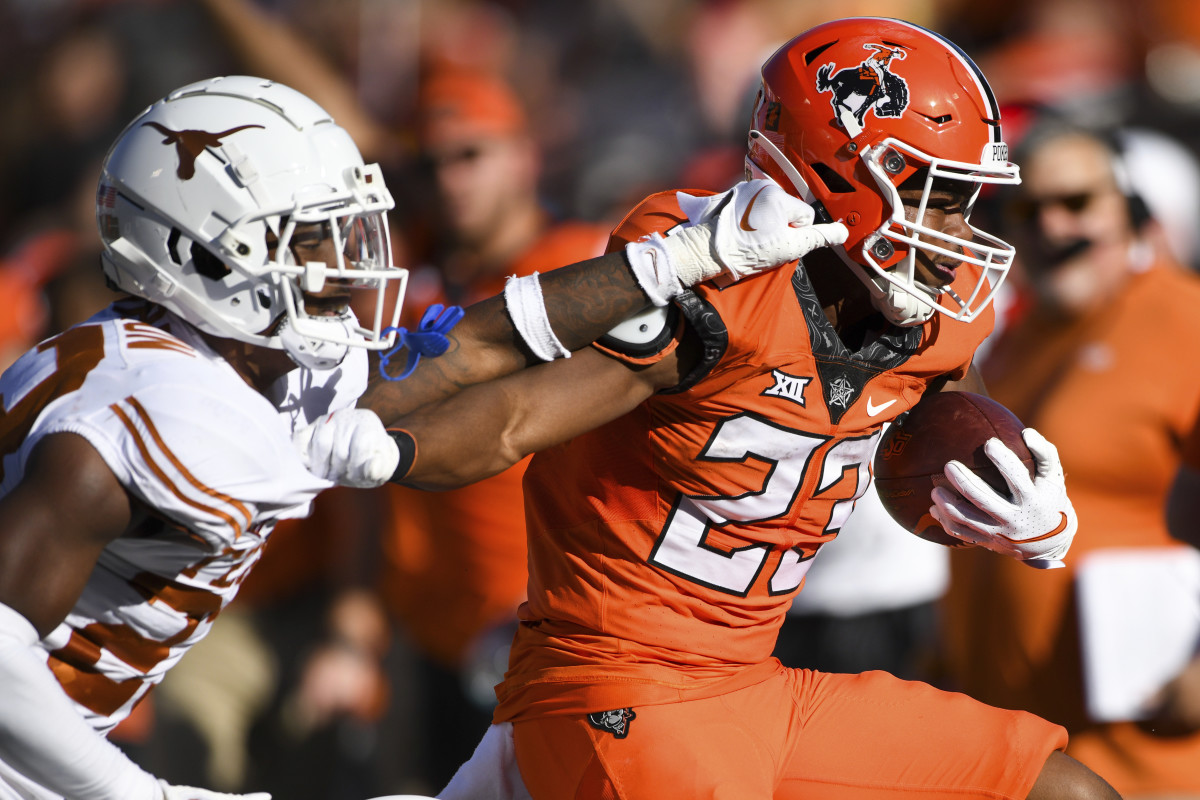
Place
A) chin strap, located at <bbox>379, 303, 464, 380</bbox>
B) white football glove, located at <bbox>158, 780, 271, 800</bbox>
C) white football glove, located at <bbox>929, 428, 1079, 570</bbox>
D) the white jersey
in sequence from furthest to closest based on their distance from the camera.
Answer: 1. white football glove, located at <bbox>929, 428, 1079, 570</bbox>
2. chin strap, located at <bbox>379, 303, 464, 380</bbox>
3. white football glove, located at <bbox>158, 780, 271, 800</bbox>
4. the white jersey

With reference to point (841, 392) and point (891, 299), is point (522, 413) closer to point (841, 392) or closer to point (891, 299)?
point (841, 392)

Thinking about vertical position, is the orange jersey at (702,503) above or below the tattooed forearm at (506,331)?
Result: below

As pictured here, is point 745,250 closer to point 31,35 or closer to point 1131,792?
point 1131,792

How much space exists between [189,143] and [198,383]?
19.8 inches

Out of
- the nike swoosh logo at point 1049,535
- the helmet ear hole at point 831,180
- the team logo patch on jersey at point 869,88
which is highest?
the team logo patch on jersey at point 869,88

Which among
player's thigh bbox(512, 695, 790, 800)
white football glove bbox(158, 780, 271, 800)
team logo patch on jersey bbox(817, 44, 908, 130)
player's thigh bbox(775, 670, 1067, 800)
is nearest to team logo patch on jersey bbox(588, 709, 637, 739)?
player's thigh bbox(512, 695, 790, 800)

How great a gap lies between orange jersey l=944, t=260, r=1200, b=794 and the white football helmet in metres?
2.29

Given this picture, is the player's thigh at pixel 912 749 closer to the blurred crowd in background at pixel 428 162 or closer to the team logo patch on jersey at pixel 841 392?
the team logo patch on jersey at pixel 841 392

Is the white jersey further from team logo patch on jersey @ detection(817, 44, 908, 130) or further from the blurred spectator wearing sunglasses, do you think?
the blurred spectator wearing sunglasses

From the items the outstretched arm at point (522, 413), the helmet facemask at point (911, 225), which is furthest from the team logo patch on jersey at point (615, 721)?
the helmet facemask at point (911, 225)

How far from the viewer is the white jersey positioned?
216 centimetres

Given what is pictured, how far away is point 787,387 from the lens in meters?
2.58

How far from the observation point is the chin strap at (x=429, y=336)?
2535 millimetres

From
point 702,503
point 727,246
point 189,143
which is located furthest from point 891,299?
point 189,143
